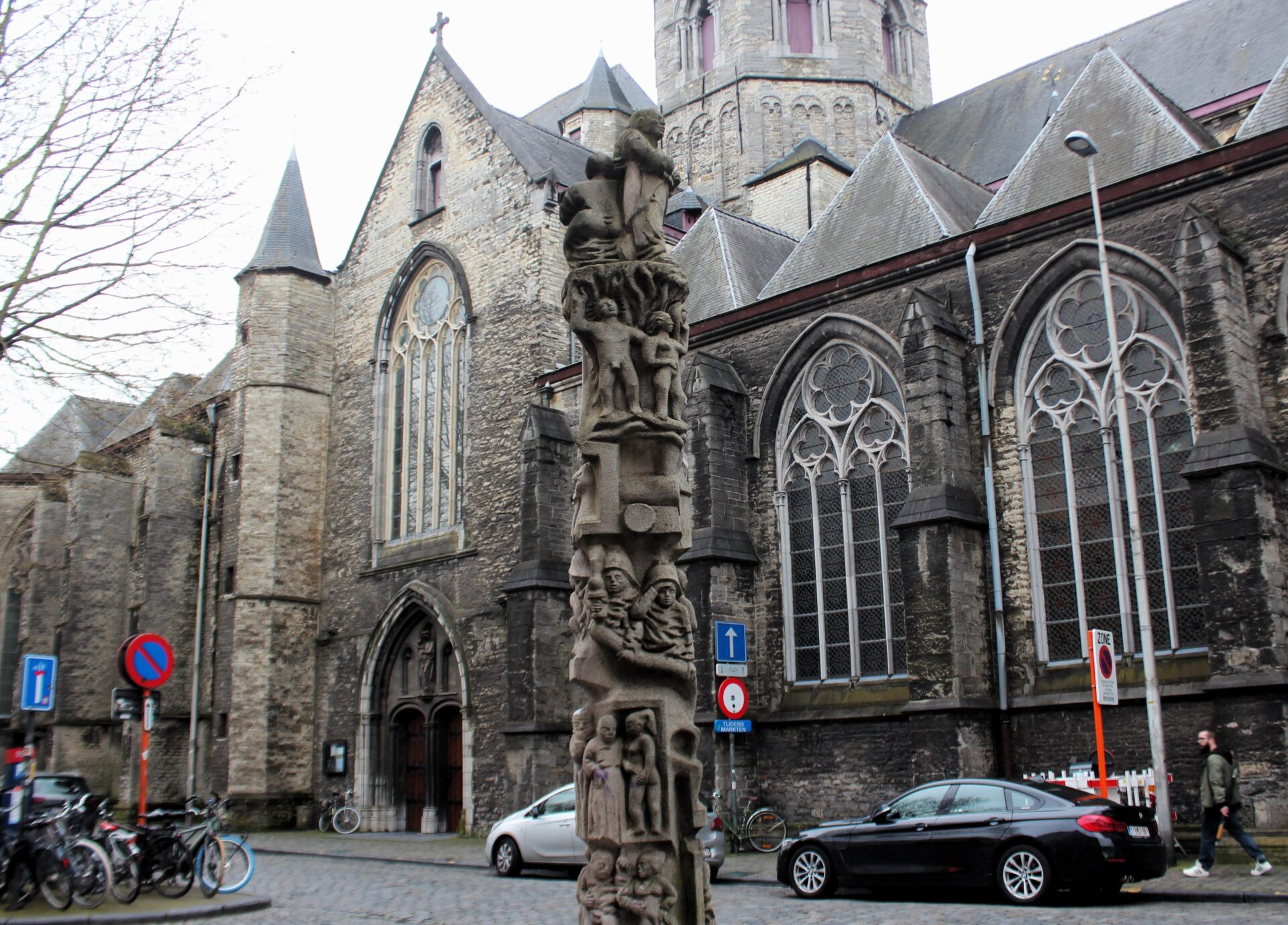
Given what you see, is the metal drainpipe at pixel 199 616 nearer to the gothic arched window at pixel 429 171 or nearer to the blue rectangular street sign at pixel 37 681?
the gothic arched window at pixel 429 171

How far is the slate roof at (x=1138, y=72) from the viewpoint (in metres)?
23.6

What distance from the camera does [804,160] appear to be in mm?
27375

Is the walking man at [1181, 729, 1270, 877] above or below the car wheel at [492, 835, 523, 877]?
above

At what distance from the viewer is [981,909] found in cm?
962

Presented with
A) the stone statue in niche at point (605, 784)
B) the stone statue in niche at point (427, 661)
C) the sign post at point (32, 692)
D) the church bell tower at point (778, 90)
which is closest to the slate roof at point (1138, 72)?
the church bell tower at point (778, 90)

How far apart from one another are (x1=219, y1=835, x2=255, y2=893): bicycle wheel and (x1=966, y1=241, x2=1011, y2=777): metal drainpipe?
8651mm

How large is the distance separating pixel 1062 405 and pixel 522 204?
38.3ft

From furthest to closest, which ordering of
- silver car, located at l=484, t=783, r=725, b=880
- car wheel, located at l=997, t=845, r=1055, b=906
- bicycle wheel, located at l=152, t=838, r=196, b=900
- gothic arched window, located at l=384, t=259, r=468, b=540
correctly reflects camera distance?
1. gothic arched window, located at l=384, t=259, r=468, b=540
2. silver car, located at l=484, t=783, r=725, b=880
3. bicycle wheel, located at l=152, t=838, r=196, b=900
4. car wheel, located at l=997, t=845, r=1055, b=906

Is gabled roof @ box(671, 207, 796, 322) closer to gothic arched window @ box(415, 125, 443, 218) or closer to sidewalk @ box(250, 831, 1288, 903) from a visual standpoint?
gothic arched window @ box(415, 125, 443, 218)

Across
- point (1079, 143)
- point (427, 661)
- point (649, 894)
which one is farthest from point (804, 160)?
point (649, 894)

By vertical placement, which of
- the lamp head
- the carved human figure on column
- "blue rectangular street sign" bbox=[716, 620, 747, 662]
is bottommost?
"blue rectangular street sign" bbox=[716, 620, 747, 662]

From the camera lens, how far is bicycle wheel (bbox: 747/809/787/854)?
52.1ft

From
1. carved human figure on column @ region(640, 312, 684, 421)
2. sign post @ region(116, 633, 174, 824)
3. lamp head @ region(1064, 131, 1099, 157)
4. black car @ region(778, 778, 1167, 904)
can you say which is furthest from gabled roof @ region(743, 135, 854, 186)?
carved human figure on column @ region(640, 312, 684, 421)

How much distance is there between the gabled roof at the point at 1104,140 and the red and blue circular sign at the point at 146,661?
11.9 meters
